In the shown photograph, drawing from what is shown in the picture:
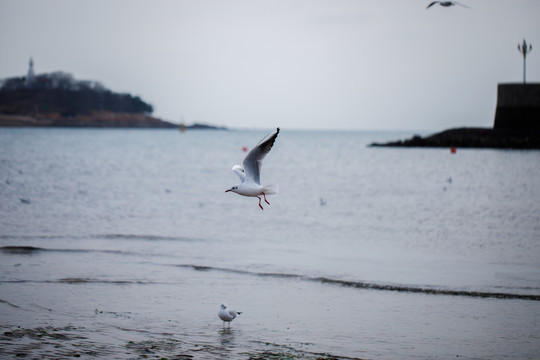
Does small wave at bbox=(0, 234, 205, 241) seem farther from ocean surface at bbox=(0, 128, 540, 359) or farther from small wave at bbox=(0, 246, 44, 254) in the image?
small wave at bbox=(0, 246, 44, 254)

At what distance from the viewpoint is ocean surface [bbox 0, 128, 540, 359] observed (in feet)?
28.8

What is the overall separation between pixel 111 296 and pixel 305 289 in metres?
3.47

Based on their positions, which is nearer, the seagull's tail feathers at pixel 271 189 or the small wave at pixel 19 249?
the seagull's tail feathers at pixel 271 189

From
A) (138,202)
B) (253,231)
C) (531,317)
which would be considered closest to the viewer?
(531,317)

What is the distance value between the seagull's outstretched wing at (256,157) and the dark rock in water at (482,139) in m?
59.4

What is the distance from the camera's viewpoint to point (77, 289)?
11.4 m

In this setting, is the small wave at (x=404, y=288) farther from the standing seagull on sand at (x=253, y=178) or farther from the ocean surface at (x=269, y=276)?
the standing seagull on sand at (x=253, y=178)

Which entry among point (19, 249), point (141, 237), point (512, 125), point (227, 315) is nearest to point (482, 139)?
point (512, 125)

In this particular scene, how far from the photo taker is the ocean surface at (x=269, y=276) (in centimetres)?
877

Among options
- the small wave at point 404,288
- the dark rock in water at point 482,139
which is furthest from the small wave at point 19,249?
the dark rock in water at point 482,139

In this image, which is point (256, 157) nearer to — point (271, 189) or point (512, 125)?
point (271, 189)

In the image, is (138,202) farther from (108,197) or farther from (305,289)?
(305,289)

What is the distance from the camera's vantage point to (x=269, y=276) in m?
12.9

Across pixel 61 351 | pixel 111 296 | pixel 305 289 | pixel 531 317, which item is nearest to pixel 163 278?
pixel 111 296
